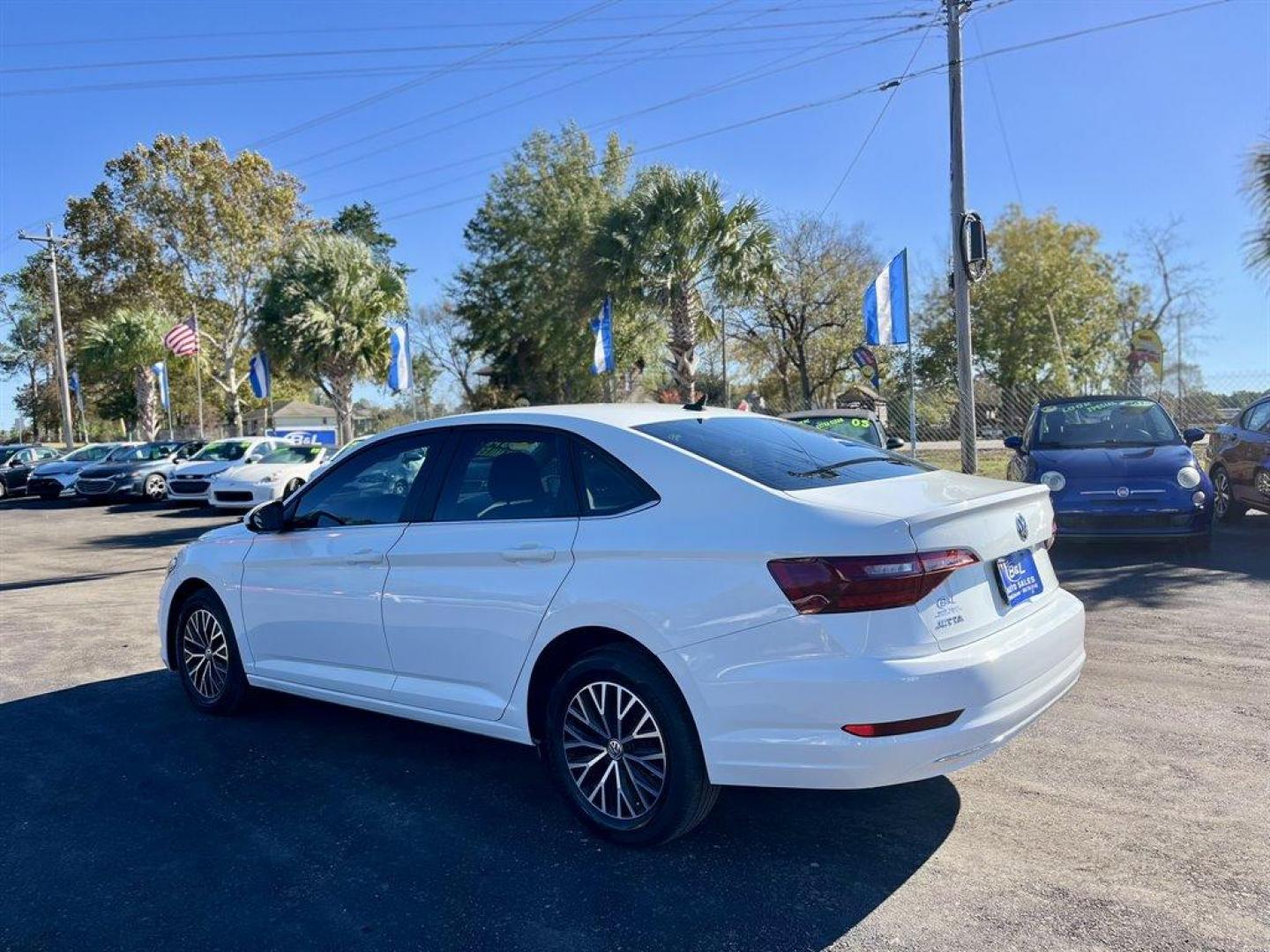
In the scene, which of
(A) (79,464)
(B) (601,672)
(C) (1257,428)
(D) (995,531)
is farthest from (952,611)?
(A) (79,464)

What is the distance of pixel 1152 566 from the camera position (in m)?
8.71

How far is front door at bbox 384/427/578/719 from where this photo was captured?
367 centimetres

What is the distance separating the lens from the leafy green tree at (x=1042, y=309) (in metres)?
40.1

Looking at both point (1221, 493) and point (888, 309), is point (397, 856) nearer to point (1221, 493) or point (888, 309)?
point (1221, 493)

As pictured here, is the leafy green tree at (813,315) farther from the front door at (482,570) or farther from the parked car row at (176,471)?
the front door at (482,570)

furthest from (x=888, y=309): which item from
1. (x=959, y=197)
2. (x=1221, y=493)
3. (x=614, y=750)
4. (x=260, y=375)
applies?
(x=260, y=375)

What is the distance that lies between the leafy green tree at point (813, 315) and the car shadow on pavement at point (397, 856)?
30197mm

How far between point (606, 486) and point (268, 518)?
7.25 feet

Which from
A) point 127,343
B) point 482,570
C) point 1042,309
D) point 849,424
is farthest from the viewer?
point 1042,309

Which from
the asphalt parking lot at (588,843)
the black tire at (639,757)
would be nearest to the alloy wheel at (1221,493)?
the asphalt parking lot at (588,843)

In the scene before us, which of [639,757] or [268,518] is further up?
[268,518]

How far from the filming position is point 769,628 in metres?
3.04

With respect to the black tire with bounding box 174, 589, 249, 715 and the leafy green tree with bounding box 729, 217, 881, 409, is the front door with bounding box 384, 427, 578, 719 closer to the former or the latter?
the black tire with bounding box 174, 589, 249, 715

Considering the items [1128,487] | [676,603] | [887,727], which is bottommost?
[887,727]
